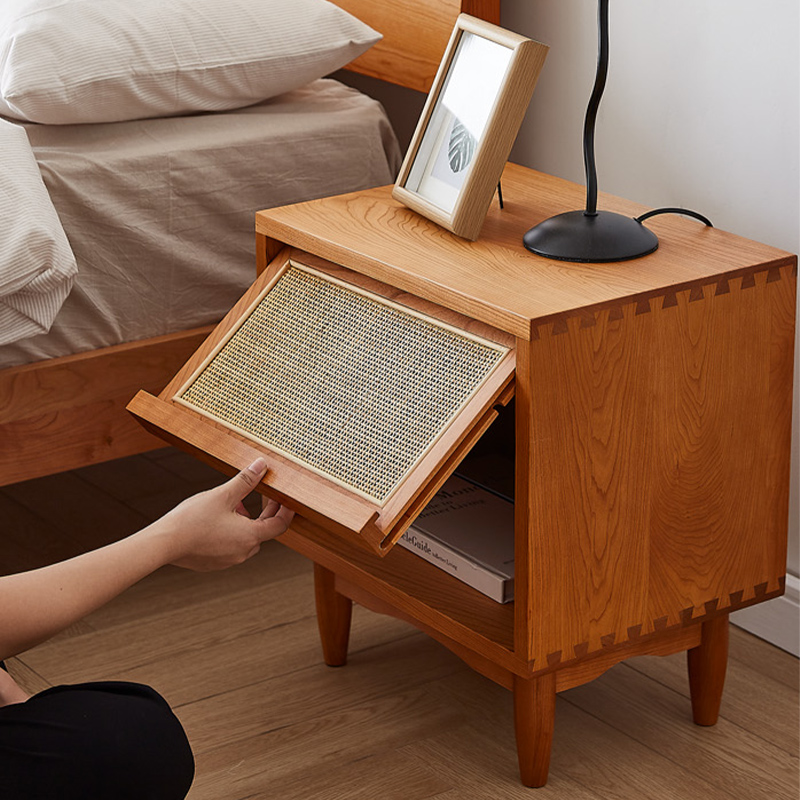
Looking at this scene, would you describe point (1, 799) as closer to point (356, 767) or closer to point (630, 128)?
point (356, 767)

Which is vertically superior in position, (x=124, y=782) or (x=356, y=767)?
(x=124, y=782)

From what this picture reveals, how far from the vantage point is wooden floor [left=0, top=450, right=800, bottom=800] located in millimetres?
1253

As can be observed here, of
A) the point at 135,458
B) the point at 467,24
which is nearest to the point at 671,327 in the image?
the point at 467,24

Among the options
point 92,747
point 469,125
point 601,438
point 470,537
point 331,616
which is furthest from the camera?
point 331,616

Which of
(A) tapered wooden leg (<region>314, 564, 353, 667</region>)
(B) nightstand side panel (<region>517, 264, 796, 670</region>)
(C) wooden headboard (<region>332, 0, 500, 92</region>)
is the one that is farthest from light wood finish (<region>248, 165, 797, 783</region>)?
(C) wooden headboard (<region>332, 0, 500, 92</region>)

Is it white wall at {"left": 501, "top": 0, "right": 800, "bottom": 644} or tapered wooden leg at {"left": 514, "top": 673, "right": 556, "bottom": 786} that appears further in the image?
white wall at {"left": 501, "top": 0, "right": 800, "bottom": 644}

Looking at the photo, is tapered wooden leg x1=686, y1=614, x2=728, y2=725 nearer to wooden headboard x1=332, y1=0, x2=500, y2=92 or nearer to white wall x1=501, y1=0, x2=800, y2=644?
white wall x1=501, y1=0, x2=800, y2=644

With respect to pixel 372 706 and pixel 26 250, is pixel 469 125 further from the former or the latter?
pixel 372 706

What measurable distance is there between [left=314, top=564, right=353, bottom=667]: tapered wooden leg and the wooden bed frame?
0.99 ft

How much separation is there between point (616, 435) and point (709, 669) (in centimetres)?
35

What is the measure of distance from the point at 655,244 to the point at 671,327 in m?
0.12

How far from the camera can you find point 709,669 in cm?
129

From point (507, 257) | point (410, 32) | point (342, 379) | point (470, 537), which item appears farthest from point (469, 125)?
point (410, 32)

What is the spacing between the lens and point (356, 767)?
1281 millimetres
